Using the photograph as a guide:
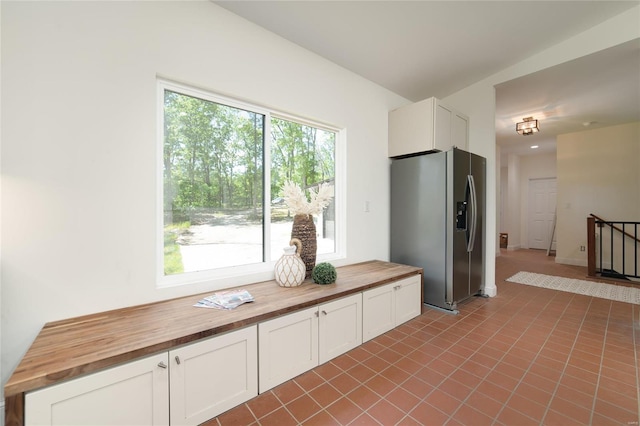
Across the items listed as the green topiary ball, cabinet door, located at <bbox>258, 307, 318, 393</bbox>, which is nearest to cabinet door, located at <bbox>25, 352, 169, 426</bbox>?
cabinet door, located at <bbox>258, 307, 318, 393</bbox>

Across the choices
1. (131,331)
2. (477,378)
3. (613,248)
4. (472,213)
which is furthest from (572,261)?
(131,331)

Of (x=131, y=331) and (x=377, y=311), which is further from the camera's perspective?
(x=377, y=311)

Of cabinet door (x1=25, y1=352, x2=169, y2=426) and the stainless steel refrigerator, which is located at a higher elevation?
the stainless steel refrigerator

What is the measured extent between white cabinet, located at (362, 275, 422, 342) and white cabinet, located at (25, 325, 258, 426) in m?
1.09

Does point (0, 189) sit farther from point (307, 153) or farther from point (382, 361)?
point (382, 361)

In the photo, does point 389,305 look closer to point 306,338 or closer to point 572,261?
point 306,338

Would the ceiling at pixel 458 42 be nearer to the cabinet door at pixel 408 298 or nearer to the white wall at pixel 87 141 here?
the white wall at pixel 87 141

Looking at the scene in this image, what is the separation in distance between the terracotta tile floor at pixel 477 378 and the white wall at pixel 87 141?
1.07 meters

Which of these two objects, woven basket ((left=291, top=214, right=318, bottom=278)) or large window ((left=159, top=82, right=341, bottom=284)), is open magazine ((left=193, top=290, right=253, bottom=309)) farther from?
woven basket ((left=291, top=214, right=318, bottom=278))

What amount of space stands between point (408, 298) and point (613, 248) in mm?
5121

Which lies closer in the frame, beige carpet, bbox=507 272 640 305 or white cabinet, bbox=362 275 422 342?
white cabinet, bbox=362 275 422 342

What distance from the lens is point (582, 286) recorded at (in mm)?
3932

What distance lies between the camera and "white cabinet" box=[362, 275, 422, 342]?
231 centimetres

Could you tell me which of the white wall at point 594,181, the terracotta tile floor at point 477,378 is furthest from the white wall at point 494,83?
the white wall at point 594,181
